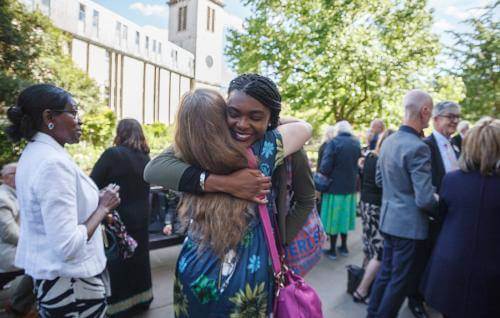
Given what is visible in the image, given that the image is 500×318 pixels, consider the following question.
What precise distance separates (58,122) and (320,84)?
41.8 ft

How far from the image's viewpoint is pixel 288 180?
1445 mm

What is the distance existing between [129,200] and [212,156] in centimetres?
219

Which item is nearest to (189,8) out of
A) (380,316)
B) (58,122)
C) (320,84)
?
(58,122)

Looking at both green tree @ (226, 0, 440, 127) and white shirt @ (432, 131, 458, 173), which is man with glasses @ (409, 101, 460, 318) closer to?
white shirt @ (432, 131, 458, 173)

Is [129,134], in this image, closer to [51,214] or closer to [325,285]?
[51,214]

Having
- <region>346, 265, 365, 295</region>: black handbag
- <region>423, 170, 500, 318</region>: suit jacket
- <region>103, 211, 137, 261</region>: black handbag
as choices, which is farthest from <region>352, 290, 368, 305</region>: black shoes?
<region>103, 211, 137, 261</region>: black handbag

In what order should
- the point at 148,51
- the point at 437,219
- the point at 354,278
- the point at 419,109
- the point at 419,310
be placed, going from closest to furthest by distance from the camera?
the point at 437,219 < the point at 419,109 < the point at 419,310 < the point at 354,278 < the point at 148,51

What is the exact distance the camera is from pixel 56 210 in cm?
147

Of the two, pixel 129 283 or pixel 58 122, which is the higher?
pixel 58 122

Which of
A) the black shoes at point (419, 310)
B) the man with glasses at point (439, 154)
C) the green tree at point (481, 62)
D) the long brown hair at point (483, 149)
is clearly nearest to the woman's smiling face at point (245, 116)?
the long brown hair at point (483, 149)

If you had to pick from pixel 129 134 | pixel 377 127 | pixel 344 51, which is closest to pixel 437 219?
pixel 129 134

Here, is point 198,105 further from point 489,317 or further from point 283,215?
point 489,317

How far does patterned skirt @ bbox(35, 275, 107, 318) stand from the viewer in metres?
1.62

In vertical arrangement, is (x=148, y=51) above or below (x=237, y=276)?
above
